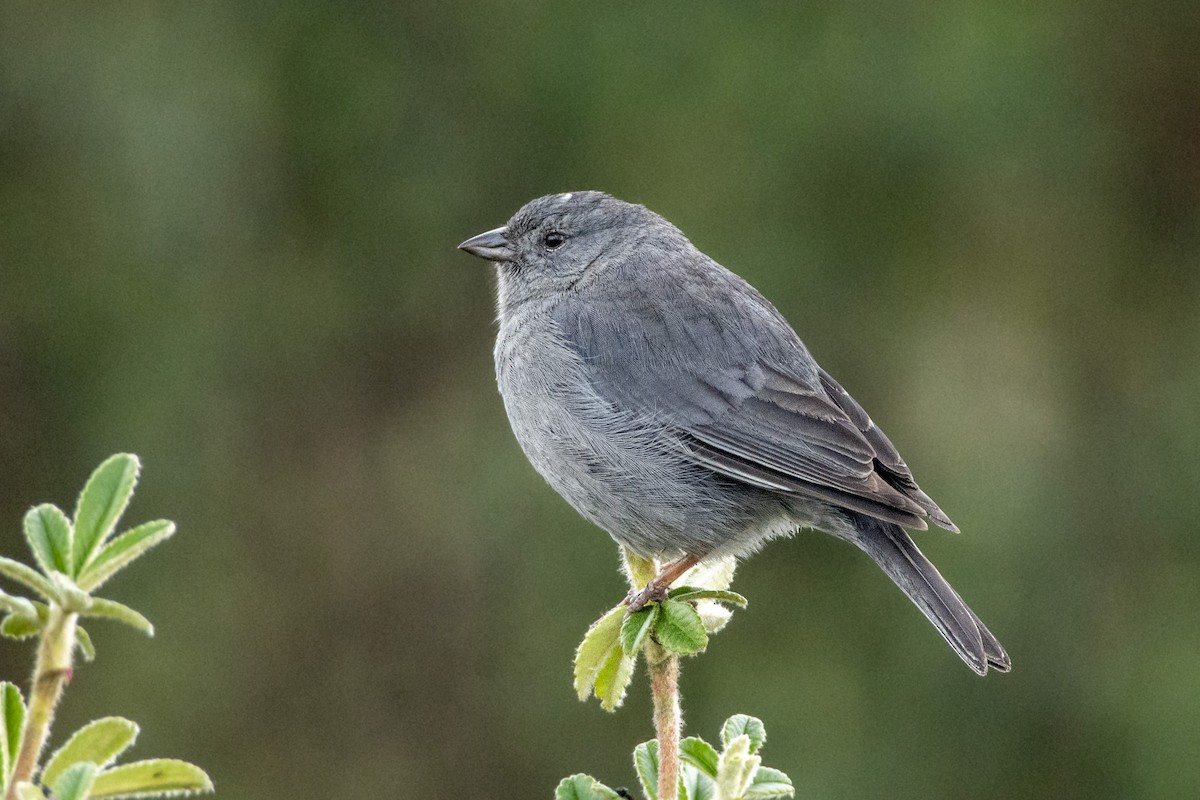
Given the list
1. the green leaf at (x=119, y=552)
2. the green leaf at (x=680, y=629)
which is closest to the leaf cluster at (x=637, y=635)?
the green leaf at (x=680, y=629)

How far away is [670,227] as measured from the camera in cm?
511

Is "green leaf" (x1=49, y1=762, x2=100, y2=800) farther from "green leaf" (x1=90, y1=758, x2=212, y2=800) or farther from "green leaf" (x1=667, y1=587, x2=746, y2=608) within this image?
"green leaf" (x1=667, y1=587, x2=746, y2=608)

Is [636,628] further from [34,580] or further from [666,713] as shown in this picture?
[34,580]

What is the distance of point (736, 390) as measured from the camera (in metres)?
4.16

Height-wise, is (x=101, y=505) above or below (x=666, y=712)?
above

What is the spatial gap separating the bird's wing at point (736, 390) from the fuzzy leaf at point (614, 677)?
142cm

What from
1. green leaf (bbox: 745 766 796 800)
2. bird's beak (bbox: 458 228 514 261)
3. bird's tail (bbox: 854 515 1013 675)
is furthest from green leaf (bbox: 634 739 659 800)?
bird's beak (bbox: 458 228 514 261)

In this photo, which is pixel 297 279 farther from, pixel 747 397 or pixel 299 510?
pixel 747 397

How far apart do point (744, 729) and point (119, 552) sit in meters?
0.90

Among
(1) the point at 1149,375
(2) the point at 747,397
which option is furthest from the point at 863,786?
(2) the point at 747,397

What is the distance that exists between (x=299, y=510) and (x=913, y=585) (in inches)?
170

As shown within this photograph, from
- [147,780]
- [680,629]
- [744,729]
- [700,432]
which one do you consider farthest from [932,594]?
[147,780]

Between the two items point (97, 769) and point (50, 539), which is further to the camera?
point (50, 539)

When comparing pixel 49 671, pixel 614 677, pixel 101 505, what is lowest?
pixel 614 677
